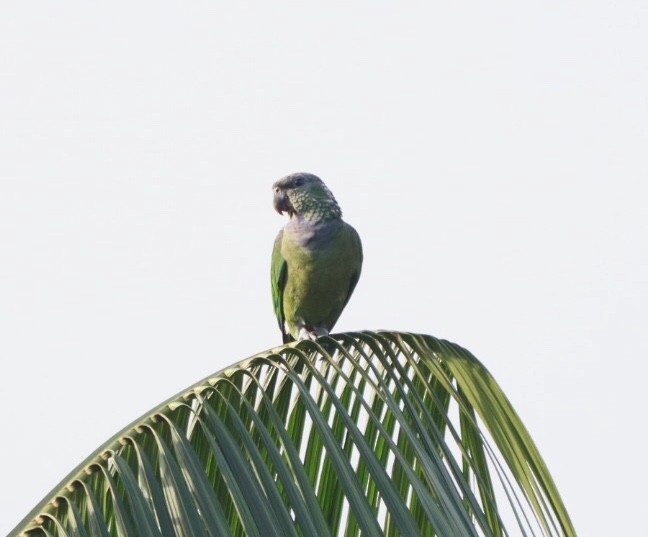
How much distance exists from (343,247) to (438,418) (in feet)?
7.75

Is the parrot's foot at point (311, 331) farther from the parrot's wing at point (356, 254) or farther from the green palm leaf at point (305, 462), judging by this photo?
the green palm leaf at point (305, 462)

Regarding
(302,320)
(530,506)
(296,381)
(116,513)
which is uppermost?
(302,320)

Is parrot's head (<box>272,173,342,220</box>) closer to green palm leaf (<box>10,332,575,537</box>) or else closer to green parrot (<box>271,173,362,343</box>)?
green parrot (<box>271,173,362,343</box>)

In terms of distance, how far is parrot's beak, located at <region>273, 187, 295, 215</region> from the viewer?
6.16 metres

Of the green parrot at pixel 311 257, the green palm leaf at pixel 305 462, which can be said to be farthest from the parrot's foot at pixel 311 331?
the green palm leaf at pixel 305 462

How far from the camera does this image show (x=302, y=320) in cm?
626

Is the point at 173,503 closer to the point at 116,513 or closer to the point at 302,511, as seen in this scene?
the point at 116,513

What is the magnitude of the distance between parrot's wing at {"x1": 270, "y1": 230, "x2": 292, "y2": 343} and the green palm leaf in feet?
8.21

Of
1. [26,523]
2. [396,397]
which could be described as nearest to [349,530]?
[396,397]

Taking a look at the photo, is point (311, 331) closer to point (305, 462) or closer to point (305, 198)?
point (305, 198)

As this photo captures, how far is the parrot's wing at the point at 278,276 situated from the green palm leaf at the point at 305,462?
2.50 meters

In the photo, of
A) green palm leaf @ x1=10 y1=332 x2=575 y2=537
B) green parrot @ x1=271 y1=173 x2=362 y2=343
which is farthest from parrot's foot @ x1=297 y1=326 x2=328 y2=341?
green palm leaf @ x1=10 y1=332 x2=575 y2=537

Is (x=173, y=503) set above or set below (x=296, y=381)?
below

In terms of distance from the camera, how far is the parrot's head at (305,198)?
5906 mm
